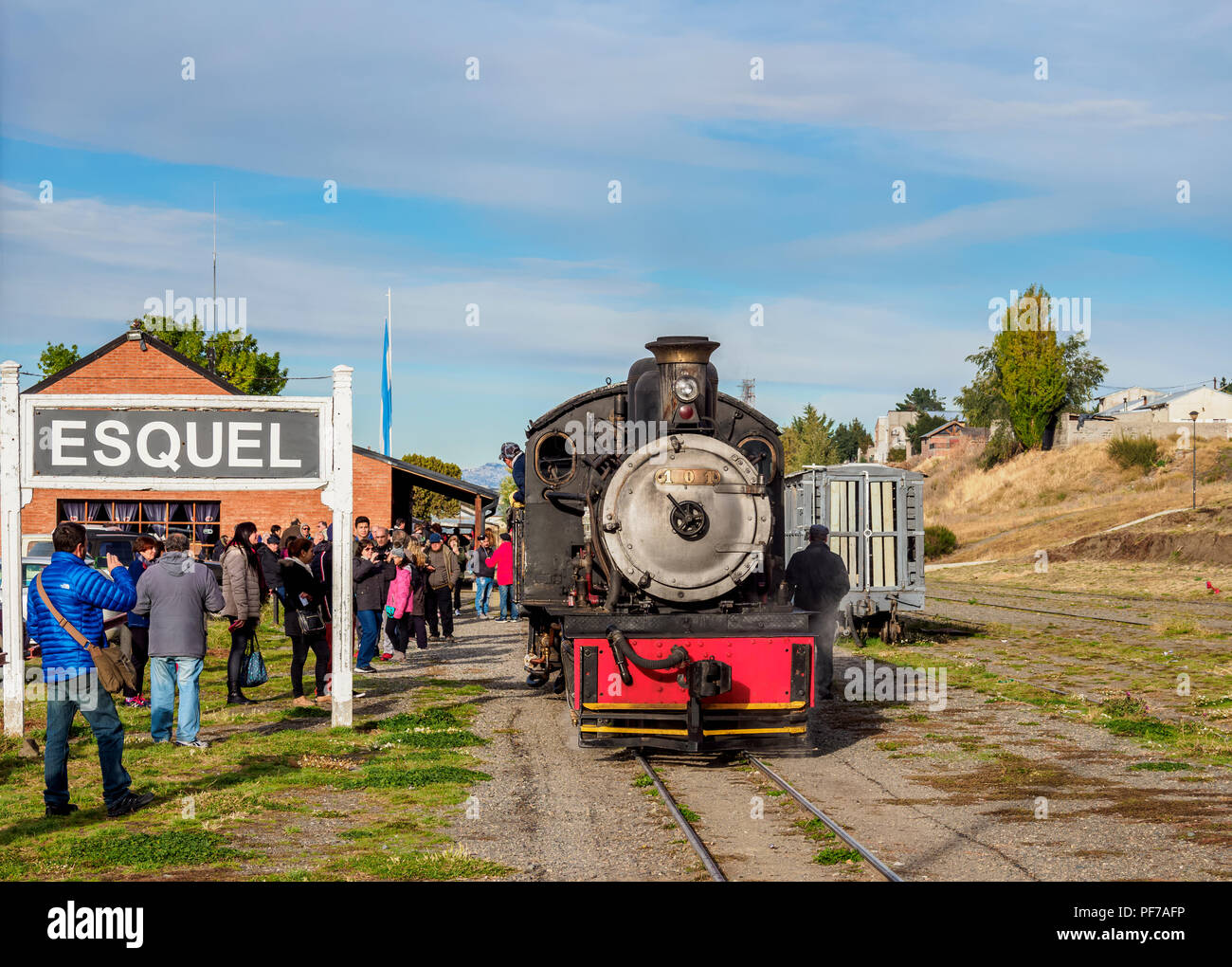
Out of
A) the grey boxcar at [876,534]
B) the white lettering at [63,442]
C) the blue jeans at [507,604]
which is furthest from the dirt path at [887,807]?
the blue jeans at [507,604]

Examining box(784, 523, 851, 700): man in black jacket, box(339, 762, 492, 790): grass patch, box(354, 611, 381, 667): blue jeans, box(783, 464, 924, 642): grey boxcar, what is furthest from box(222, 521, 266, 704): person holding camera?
box(783, 464, 924, 642): grey boxcar

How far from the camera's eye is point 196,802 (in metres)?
8.32

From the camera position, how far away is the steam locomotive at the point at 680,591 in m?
9.61

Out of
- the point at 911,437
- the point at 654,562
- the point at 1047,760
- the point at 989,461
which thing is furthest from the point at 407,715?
the point at 911,437

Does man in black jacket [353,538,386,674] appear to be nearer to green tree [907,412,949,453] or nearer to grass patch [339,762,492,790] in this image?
grass patch [339,762,492,790]

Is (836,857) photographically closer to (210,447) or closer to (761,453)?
(761,453)

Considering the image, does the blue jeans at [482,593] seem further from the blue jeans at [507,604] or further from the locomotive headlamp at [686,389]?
the locomotive headlamp at [686,389]

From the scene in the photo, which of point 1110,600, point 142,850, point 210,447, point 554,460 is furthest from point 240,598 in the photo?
point 1110,600

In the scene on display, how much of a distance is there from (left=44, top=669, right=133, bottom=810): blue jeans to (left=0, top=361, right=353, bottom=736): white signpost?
3460 mm

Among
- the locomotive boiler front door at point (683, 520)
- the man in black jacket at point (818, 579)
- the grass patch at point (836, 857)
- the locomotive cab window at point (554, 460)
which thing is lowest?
the grass patch at point (836, 857)

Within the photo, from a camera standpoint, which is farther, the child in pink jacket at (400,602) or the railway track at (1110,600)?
the railway track at (1110,600)

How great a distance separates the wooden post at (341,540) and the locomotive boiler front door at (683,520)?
2.83 meters
